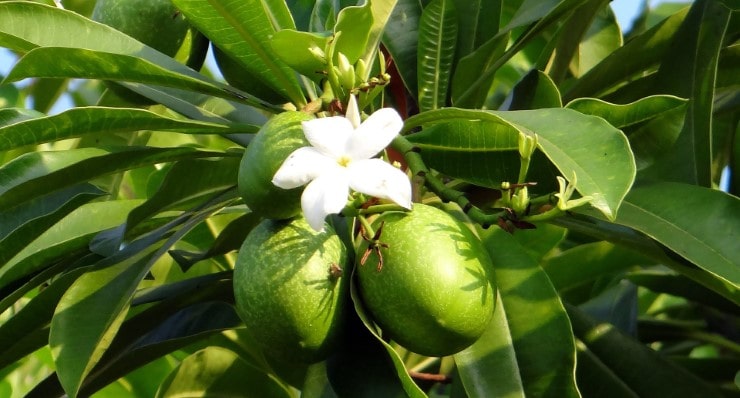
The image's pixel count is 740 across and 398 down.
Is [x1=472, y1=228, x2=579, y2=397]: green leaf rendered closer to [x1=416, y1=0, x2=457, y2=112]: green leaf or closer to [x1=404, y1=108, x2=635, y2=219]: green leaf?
[x1=404, y1=108, x2=635, y2=219]: green leaf

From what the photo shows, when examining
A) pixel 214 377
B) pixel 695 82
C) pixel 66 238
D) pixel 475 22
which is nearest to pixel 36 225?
pixel 66 238

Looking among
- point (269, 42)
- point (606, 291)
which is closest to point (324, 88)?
point (269, 42)

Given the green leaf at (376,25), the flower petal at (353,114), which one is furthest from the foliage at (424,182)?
the flower petal at (353,114)

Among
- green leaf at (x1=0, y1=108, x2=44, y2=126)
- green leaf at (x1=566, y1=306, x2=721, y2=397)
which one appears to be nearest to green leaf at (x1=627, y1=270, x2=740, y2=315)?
green leaf at (x1=566, y1=306, x2=721, y2=397)

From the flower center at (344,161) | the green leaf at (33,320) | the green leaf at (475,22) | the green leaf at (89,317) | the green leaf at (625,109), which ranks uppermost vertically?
the flower center at (344,161)

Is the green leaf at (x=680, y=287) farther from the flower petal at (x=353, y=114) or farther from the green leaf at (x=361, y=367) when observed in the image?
the flower petal at (x=353, y=114)

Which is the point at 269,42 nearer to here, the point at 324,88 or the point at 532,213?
the point at 324,88
